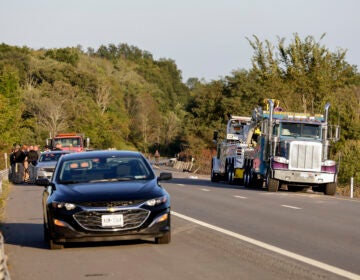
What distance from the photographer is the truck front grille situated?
31938 millimetres

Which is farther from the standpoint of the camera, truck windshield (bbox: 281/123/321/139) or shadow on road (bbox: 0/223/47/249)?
truck windshield (bbox: 281/123/321/139)

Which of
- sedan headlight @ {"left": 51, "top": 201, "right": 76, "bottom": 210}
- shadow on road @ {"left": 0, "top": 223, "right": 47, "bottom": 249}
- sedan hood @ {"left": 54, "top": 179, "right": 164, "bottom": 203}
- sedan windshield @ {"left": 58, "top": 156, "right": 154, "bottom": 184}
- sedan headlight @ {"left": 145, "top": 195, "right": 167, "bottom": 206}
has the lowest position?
shadow on road @ {"left": 0, "top": 223, "right": 47, "bottom": 249}

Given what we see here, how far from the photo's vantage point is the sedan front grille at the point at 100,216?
12.8 m

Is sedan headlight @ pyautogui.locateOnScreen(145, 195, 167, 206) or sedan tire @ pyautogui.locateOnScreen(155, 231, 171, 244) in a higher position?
sedan headlight @ pyautogui.locateOnScreen(145, 195, 167, 206)

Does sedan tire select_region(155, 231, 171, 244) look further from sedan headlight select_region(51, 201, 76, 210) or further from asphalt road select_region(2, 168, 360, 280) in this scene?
sedan headlight select_region(51, 201, 76, 210)

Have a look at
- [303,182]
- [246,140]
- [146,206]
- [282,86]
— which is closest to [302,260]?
[146,206]

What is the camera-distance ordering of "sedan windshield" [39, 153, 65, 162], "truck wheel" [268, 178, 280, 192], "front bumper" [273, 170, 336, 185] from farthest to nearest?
"sedan windshield" [39, 153, 65, 162] < "truck wheel" [268, 178, 280, 192] < "front bumper" [273, 170, 336, 185]

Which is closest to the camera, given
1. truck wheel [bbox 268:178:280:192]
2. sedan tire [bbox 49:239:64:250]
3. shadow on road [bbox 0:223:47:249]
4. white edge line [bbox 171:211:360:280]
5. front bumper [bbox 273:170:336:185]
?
white edge line [bbox 171:211:360:280]

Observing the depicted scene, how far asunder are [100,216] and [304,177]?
1995 cm

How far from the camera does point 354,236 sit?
1547 centimetres

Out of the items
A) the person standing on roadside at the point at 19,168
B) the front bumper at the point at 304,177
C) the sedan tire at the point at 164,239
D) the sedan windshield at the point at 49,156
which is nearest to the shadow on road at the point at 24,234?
the sedan tire at the point at 164,239

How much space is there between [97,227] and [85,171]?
1.59m

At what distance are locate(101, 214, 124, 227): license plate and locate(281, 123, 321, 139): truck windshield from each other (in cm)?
2086

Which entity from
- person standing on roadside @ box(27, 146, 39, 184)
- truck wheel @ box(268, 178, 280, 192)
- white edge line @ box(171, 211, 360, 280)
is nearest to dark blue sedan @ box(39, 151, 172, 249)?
white edge line @ box(171, 211, 360, 280)
